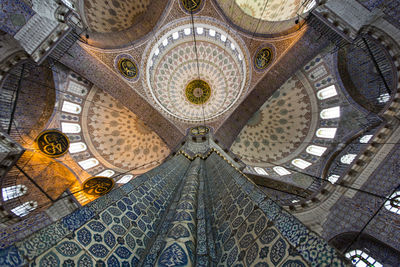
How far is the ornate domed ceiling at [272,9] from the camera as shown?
6.69m

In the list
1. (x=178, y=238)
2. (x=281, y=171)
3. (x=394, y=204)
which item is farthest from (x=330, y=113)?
(x=178, y=238)

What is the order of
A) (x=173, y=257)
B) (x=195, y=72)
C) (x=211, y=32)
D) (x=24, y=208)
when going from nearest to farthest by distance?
1. (x=173, y=257)
2. (x=24, y=208)
3. (x=211, y=32)
4. (x=195, y=72)

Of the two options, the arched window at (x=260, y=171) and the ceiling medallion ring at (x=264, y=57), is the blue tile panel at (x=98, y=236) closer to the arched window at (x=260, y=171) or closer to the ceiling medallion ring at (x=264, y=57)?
the arched window at (x=260, y=171)

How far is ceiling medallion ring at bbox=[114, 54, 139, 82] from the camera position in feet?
23.9

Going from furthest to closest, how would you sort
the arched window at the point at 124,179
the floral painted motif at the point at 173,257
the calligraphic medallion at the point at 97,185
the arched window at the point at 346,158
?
the arched window at the point at 124,179
the calligraphic medallion at the point at 97,185
the arched window at the point at 346,158
the floral painted motif at the point at 173,257

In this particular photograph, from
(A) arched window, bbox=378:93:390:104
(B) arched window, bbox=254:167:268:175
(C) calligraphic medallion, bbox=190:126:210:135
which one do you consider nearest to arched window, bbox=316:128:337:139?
(A) arched window, bbox=378:93:390:104

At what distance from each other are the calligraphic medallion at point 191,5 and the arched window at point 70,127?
7620 mm

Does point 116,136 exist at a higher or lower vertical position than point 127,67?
lower

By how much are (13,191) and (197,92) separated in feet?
30.8

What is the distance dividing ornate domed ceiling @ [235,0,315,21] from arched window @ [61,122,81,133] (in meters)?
9.44

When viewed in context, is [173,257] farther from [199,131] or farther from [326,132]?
[326,132]

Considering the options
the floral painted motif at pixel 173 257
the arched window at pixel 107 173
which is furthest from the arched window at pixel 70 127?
the floral painted motif at pixel 173 257

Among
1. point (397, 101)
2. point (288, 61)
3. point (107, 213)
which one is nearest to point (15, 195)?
point (107, 213)

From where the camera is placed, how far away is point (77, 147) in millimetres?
8086
